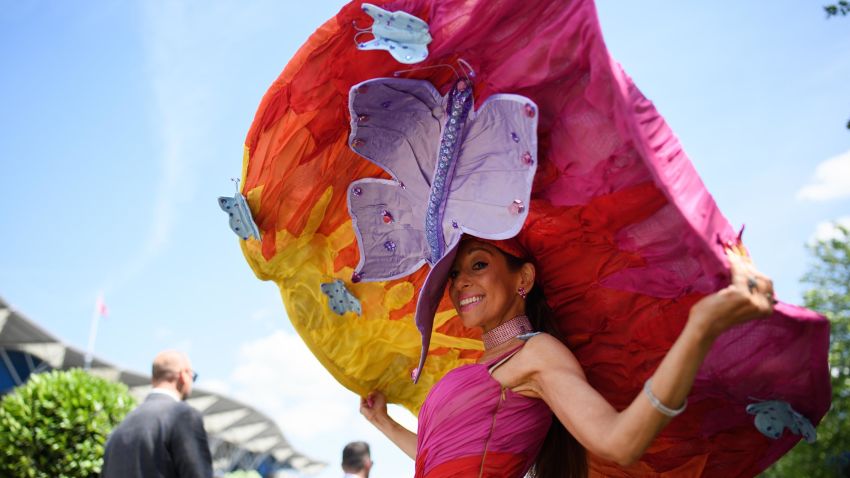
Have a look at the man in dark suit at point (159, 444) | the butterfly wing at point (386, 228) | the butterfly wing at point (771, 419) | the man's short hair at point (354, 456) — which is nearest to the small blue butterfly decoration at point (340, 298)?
the butterfly wing at point (386, 228)

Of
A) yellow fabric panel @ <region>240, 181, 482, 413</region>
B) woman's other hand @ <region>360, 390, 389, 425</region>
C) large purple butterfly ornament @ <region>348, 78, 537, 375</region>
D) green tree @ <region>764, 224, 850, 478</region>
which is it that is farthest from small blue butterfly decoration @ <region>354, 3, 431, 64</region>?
green tree @ <region>764, 224, 850, 478</region>

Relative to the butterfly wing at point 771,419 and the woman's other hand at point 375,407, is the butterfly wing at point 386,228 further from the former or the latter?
the butterfly wing at point 771,419

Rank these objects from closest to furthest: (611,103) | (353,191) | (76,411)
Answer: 1. (611,103)
2. (353,191)
3. (76,411)

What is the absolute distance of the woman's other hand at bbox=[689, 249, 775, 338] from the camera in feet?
6.18

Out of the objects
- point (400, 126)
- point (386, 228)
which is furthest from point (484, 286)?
point (400, 126)

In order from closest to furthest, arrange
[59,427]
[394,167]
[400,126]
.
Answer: [400,126]
[394,167]
[59,427]

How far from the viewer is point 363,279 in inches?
138

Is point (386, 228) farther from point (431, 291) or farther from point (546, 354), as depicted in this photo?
point (546, 354)

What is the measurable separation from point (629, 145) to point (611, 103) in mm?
173

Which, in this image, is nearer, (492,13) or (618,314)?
(492,13)

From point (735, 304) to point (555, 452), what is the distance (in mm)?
1529

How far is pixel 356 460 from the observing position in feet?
20.4

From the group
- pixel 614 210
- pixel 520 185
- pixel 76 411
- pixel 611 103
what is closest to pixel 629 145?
pixel 611 103

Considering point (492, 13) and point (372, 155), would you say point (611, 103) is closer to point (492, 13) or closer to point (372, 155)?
point (492, 13)
